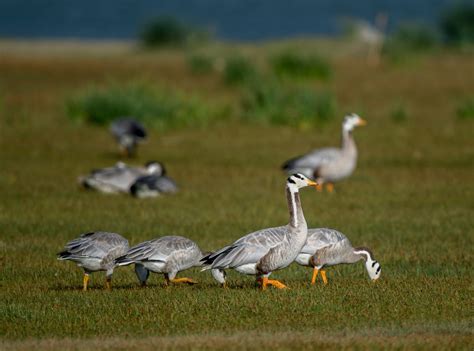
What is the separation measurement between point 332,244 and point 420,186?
876 cm

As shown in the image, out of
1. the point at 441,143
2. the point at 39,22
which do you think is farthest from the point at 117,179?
the point at 39,22

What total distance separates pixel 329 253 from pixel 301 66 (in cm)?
2710

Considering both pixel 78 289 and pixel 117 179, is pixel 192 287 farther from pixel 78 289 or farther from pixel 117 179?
pixel 117 179

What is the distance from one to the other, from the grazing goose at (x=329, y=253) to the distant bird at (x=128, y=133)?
1254 centimetres

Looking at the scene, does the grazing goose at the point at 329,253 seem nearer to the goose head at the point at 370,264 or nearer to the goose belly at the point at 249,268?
the goose head at the point at 370,264

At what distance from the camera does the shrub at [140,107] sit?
2848 cm

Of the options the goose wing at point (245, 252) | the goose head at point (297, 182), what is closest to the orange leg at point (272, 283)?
the goose wing at point (245, 252)

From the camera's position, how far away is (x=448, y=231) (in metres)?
15.1

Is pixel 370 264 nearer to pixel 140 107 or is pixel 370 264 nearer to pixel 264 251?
pixel 264 251

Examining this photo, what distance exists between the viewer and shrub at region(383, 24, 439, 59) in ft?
146

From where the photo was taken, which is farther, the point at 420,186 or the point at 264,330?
the point at 420,186

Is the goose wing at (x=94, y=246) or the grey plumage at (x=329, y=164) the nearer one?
the goose wing at (x=94, y=246)

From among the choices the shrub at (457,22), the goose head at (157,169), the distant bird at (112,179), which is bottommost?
the distant bird at (112,179)

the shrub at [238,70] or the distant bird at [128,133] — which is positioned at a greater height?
the shrub at [238,70]
